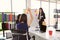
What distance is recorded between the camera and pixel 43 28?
180 cm

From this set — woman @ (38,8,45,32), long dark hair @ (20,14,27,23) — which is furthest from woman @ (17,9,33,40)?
woman @ (38,8,45,32)

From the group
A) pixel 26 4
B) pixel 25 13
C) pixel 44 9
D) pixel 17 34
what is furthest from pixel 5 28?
pixel 44 9

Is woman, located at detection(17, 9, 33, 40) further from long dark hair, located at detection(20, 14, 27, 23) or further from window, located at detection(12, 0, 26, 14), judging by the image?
window, located at detection(12, 0, 26, 14)

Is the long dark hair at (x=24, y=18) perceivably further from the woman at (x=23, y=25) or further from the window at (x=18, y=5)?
the window at (x=18, y=5)

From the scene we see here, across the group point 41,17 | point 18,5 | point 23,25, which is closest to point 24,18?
point 23,25

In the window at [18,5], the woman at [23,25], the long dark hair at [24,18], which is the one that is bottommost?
the woman at [23,25]

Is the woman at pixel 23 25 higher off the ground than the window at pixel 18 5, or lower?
lower

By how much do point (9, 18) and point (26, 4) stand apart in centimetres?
37

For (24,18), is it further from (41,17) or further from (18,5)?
(18,5)

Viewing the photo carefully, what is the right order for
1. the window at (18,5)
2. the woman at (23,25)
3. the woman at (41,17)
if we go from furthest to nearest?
the window at (18,5) → the woman at (41,17) → the woman at (23,25)

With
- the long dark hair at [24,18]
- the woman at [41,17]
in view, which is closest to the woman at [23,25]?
the long dark hair at [24,18]

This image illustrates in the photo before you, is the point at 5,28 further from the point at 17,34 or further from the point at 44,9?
the point at 44,9

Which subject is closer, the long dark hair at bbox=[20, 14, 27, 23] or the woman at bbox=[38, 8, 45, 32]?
the long dark hair at bbox=[20, 14, 27, 23]

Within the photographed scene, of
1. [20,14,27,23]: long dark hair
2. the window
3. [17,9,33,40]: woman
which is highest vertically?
the window
